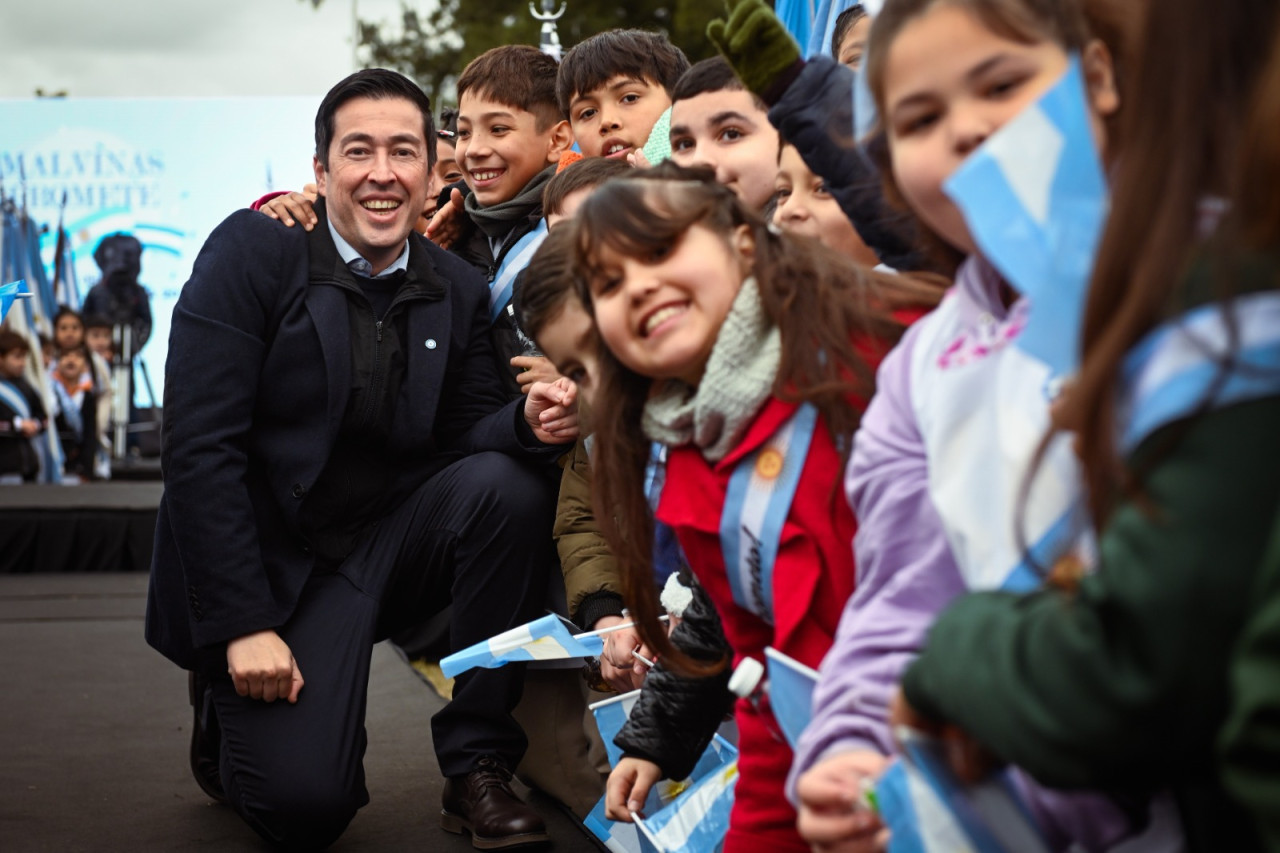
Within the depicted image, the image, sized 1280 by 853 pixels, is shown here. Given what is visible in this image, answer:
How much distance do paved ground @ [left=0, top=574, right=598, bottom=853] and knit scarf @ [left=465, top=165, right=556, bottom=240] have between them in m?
1.41

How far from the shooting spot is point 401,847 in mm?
2922

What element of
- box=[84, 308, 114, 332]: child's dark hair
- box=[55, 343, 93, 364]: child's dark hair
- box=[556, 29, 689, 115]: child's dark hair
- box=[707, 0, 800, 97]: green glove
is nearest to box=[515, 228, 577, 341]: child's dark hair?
box=[707, 0, 800, 97]: green glove

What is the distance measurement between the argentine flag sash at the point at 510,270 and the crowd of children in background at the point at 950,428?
2.72 ft

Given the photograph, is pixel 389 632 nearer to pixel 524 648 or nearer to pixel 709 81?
pixel 524 648

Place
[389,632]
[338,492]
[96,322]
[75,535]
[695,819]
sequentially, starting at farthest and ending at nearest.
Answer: [96,322]
[75,535]
[389,632]
[338,492]
[695,819]

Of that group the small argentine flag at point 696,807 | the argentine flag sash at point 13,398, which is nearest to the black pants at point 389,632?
the small argentine flag at point 696,807

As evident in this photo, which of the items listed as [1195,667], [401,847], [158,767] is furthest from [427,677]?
[1195,667]

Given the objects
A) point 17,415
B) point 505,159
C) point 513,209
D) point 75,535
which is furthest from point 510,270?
point 17,415

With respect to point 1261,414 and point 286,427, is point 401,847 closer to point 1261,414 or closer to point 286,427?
point 286,427

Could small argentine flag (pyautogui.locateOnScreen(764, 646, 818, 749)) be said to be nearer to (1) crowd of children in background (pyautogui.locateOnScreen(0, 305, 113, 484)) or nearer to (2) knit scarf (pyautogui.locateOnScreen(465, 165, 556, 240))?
(2) knit scarf (pyautogui.locateOnScreen(465, 165, 556, 240))

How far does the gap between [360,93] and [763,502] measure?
1.97m

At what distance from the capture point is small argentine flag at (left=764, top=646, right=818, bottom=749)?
1.42m

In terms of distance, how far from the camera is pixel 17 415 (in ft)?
34.9

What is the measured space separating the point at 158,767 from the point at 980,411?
2.97 m
